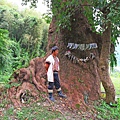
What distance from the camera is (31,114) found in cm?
420

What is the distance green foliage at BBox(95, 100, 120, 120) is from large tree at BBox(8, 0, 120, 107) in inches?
8.7

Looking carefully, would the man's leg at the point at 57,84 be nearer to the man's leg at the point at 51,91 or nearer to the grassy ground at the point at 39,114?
the man's leg at the point at 51,91

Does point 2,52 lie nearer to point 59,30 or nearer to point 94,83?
point 59,30

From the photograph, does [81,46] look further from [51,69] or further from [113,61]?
[113,61]

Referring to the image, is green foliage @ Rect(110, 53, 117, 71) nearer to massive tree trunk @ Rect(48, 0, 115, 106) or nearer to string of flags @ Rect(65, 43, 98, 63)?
massive tree trunk @ Rect(48, 0, 115, 106)

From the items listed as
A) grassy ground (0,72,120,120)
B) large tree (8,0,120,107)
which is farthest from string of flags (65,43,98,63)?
grassy ground (0,72,120,120)

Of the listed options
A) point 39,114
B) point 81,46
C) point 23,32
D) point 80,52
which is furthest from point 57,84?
point 23,32

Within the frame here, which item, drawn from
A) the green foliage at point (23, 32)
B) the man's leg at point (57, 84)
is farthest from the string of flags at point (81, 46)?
the green foliage at point (23, 32)

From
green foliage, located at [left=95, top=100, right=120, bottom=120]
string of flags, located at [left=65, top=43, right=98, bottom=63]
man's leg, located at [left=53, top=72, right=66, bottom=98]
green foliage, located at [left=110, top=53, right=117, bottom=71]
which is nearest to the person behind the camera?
green foliage, located at [left=95, top=100, right=120, bottom=120]

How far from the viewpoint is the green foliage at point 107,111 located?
4729 mm

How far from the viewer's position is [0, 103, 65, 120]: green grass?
13.3ft

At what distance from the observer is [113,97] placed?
5.42 meters

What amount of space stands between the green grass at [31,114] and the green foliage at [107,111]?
1.01 m

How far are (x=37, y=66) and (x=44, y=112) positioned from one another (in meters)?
1.75
